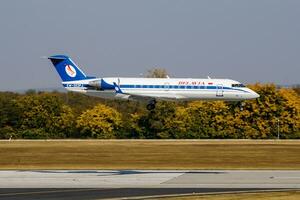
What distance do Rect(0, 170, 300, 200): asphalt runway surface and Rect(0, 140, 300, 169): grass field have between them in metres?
7.43

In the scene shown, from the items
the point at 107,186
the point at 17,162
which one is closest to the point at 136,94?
the point at 17,162

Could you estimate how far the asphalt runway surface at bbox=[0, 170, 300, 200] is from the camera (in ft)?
83.9

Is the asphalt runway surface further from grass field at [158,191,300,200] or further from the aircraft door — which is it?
the aircraft door

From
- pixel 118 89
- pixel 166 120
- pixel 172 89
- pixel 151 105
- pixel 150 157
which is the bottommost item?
pixel 150 157

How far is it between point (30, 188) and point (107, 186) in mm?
3181

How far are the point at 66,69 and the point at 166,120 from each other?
15.7 meters

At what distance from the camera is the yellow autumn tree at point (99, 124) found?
82.2m

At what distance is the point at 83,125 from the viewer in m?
82.9

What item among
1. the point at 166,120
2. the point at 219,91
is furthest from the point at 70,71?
the point at 219,91

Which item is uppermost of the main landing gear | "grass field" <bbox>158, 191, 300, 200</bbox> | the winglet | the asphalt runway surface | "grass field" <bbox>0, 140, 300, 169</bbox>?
the winglet

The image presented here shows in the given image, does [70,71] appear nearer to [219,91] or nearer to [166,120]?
[166,120]

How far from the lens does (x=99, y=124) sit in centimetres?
8275

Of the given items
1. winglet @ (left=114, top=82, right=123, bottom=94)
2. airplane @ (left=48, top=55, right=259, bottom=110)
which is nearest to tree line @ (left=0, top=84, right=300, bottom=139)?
airplane @ (left=48, top=55, right=259, bottom=110)

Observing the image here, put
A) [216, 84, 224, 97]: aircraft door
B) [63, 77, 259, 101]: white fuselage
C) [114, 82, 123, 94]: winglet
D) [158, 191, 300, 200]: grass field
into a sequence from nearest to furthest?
[158, 191, 300, 200]: grass field < [216, 84, 224, 97]: aircraft door < [63, 77, 259, 101]: white fuselage < [114, 82, 123, 94]: winglet
